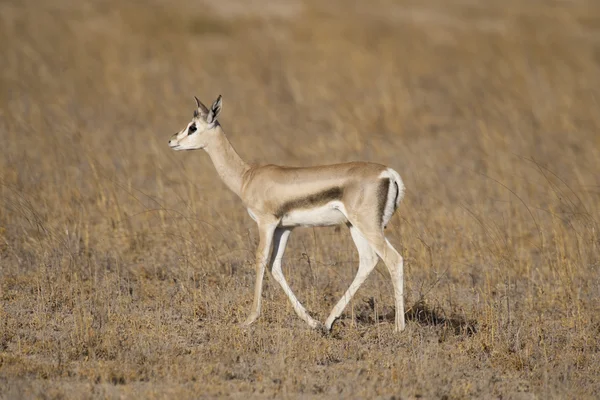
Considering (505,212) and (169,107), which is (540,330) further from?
(169,107)

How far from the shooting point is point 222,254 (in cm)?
915

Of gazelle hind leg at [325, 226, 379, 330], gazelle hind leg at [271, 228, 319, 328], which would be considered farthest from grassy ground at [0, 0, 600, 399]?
gazelle hind leg at [325, 226, 379, 330]

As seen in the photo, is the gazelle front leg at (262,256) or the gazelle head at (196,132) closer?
the gazelle front leg at (262,256)

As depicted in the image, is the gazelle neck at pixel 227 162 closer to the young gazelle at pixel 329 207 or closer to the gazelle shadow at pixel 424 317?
the young gazelle at pixel 329 207

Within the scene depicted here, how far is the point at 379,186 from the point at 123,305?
2474 mm

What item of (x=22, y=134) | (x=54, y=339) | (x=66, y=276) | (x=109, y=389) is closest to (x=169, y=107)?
(x=22, y=134)

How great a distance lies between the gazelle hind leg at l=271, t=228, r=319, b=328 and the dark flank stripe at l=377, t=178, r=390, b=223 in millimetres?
991

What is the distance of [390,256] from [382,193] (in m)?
0.51

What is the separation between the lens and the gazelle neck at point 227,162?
27.0 ft

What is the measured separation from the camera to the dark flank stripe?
7309 mm

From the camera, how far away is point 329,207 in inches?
293

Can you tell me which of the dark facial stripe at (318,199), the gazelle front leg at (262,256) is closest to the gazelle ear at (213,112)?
the gazelle front leg at (262,256)

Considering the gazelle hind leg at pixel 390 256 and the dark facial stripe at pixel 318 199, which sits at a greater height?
the dark facial stripe at pixel 318 199

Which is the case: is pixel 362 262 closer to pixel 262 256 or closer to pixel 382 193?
pixel 382 193
